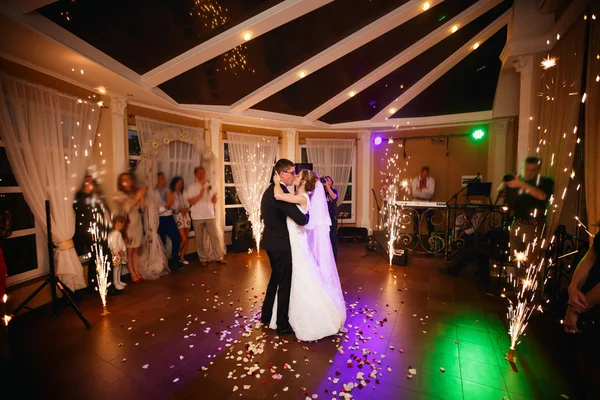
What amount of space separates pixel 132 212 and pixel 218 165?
2.56 meters

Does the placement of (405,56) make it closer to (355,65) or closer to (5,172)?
(355,65)

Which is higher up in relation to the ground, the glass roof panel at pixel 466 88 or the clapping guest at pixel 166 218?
the glass roof panel at pixel 466 88

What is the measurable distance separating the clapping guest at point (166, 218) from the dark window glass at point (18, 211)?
1650 mm

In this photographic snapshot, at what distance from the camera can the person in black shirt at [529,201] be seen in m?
3.43

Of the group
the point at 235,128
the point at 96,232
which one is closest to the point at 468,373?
the point at 96,232

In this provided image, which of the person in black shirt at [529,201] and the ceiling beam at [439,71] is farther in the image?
the ceiling beam at [439,71]

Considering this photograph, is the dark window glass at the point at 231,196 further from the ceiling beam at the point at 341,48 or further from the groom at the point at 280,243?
the groom at the point at 280,243

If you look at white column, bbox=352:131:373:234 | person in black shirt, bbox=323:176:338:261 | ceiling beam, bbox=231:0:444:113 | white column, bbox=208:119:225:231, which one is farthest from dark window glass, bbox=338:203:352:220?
ceiling beam, bbox=231:0:444:113

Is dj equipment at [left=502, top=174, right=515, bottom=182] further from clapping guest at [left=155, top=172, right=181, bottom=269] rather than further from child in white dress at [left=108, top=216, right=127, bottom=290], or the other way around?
child in white dress at [left=108, top=216, right=127, bottom=290]

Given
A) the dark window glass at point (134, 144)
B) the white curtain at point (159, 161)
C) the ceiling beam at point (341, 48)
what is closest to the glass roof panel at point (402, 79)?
the ceiling beam at point (341, 48)

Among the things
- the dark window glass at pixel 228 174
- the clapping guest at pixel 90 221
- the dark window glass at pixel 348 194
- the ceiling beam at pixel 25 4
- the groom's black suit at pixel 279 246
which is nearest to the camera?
the ceiling beam at pixel 25 4

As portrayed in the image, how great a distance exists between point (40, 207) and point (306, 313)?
3.47 metres

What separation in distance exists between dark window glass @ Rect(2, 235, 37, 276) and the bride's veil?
3661mm

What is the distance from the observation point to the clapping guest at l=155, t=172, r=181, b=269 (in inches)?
196
